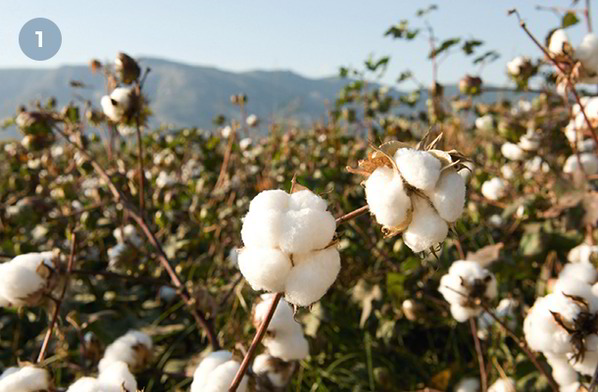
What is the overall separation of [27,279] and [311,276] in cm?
77

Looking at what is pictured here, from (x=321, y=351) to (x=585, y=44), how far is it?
1282 mm

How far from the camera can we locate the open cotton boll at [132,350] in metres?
1.42

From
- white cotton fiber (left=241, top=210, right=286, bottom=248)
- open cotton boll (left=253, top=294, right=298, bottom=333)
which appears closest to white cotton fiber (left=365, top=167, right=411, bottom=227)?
white cotton fiber (left=241, top=210, right=286, bottom=248)

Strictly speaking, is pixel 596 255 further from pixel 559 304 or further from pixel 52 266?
pixel 52 266

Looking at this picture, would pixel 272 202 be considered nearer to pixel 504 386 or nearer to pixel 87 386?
pixel 87 386

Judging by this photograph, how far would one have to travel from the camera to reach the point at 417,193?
66 centimetres

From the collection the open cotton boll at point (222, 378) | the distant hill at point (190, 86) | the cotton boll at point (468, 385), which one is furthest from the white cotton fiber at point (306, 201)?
the distant hill at point (190, 86)

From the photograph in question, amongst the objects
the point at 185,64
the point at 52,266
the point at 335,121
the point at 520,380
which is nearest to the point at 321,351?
the point at 520,380

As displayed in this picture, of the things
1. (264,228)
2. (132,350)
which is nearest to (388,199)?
(264,228)

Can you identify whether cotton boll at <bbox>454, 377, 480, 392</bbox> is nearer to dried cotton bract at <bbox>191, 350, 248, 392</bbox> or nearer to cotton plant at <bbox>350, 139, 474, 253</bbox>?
dried cotton bract at <bbox>191, 350, 248, 392</bbox>

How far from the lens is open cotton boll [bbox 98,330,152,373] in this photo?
55.9 inches

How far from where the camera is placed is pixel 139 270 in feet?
7.19

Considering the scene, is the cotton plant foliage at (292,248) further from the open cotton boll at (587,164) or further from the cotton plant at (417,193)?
the open cotton boll at (587,164)

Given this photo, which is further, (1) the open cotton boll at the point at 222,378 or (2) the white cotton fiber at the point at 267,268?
(1) the open cotton boll at the point at 222,378
